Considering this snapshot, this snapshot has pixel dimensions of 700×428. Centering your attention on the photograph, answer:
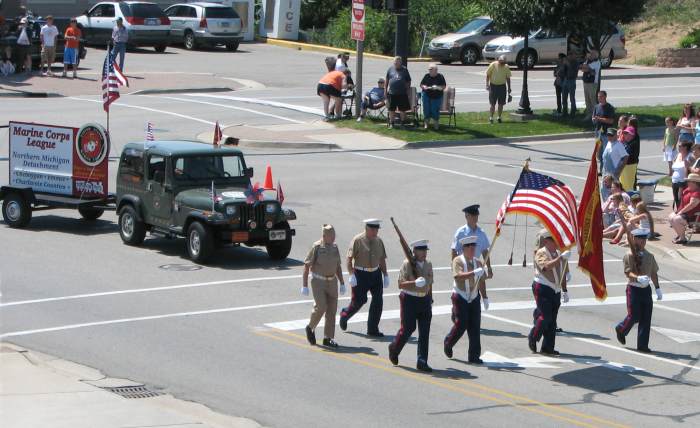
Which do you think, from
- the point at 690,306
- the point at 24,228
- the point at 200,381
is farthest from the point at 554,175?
the point at 200,381

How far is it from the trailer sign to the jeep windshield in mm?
2784

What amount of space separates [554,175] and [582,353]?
44.7 ft

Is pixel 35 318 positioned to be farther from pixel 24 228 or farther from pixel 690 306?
pixel 690 306

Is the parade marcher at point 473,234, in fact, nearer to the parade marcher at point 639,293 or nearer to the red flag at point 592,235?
the red flag at point 592,235

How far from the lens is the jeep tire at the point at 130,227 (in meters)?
20.8

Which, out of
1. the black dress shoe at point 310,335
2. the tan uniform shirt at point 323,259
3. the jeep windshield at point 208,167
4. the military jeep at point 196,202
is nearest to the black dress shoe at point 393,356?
the black dress shoe at point 310,335

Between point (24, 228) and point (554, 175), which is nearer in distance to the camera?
point (24, 228)

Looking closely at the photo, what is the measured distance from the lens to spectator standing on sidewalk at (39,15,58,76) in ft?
139

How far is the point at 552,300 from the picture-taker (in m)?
15.0

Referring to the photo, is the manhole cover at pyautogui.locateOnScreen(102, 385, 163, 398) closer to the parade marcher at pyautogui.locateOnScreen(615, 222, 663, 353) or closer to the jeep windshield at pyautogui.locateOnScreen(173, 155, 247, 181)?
the parade marcher at pyautogui.locateOnScreen(615, 222, 663, 353)

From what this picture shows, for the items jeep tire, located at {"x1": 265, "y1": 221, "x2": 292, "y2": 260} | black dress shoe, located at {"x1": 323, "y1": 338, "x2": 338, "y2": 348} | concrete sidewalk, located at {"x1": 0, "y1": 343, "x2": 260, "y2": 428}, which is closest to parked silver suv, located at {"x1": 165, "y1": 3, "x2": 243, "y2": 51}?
jeep tire, located at {"x1": 265, "y1": 221, "x2": 292, "y2": 260}

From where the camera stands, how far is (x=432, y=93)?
32.7m

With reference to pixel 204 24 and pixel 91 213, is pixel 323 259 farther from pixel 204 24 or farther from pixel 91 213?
pixel 204 24

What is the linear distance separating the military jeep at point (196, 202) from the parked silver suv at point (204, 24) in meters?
33.1
